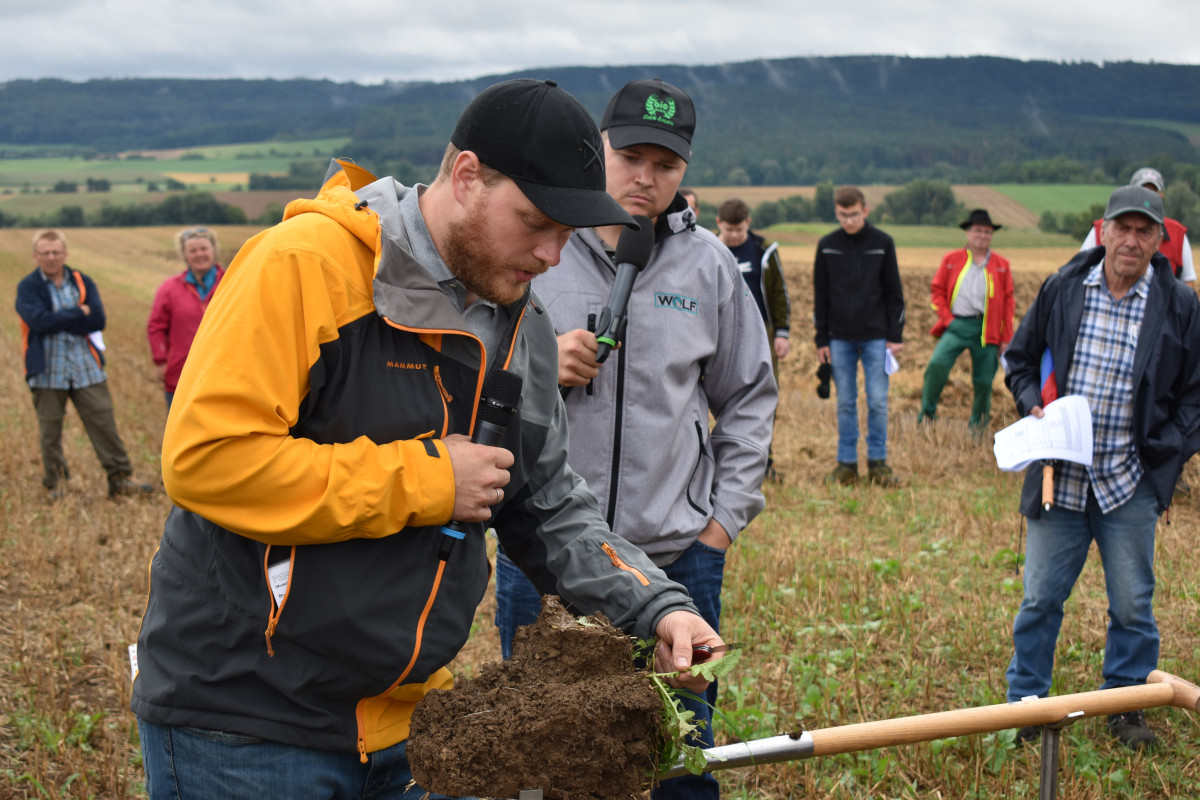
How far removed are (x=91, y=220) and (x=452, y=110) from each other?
8421cm

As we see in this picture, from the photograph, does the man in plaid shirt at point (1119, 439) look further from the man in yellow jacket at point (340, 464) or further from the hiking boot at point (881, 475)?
the hiking boot at point (881, 475)

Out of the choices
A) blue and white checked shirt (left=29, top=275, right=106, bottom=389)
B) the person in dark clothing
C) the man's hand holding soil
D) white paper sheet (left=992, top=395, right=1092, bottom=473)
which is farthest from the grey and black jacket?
blue and white checked shirt (left=29, top=275, right=106, bottom=389)

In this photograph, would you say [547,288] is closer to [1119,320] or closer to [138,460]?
[1119,320]

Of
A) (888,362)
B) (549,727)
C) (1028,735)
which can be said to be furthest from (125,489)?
(549,727)

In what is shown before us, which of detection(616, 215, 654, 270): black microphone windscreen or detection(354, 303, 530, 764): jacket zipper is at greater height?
detection(616, 215, 654, 270): black microphone windscreen

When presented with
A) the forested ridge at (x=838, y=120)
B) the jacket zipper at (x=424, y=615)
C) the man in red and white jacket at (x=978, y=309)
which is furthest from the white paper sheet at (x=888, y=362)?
the forested ridge at (x=838, y=120)

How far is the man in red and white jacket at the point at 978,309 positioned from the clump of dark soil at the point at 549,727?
9678 mm

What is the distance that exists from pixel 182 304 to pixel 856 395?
6272 millimetres

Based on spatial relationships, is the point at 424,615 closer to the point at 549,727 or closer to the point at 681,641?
the point at 549,727

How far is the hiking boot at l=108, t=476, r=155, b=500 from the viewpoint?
9.33 metres

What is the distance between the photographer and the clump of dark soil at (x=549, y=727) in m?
1.96

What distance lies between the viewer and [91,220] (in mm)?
71062

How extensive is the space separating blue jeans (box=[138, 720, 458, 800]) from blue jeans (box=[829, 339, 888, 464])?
26.1 feet

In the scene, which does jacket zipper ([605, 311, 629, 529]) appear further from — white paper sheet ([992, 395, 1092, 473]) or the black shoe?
the black shoe
